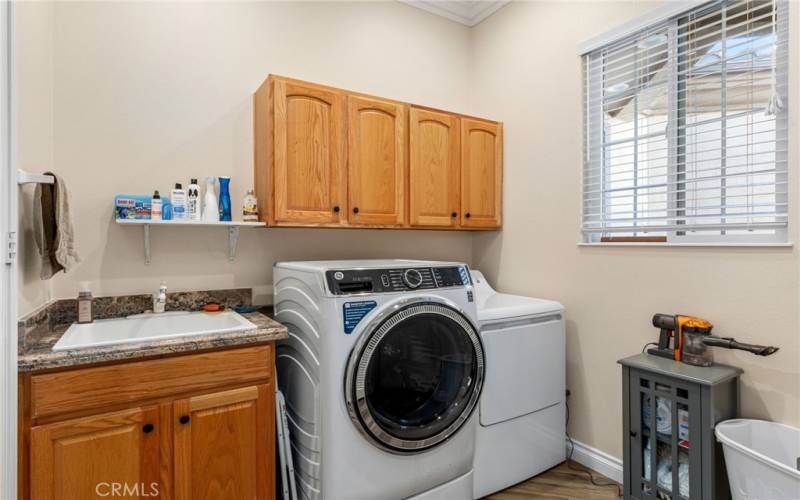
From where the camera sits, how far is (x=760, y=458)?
146 cm

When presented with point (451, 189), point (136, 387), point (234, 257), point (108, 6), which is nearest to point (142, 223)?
point (234, 257)

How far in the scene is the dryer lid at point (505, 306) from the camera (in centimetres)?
215

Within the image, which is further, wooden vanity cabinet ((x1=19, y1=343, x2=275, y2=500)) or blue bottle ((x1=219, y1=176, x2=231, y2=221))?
blue bottle ((x1=219, y1=176, x2=231, y2=221))

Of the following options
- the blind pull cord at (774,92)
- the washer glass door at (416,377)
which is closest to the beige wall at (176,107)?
the washer glass door at (416,377)

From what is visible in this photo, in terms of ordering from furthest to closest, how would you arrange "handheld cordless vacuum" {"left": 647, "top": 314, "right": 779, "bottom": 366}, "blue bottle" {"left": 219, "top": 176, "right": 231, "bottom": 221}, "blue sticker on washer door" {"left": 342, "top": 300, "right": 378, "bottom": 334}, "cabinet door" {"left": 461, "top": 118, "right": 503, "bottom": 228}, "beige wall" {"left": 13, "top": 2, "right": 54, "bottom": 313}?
"cabinet door" {"left": 461, "top": 118, "right": 503, "bottom": 228}, "blue bottle" {"left": 219, "top": 176, "right": 231, "bottom": 221}, "handheld cordless vacuum" {"left": 647, "top": 314, "right": 779, "bottom": 366}, "blue sticker on washer door" {"left": 342, "top": 300, "right": 378, "bottom": 334}, "beige wall" {"left": 13, "top": 2, "right": 54, "bottom": 313}

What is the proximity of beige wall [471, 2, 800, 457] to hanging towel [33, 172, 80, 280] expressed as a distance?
93.4 inches

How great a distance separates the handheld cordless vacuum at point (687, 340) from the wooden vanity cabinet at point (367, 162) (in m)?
1.21

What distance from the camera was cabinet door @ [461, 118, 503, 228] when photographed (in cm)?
A: 273

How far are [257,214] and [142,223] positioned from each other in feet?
1.71

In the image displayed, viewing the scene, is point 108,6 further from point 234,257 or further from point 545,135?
point 545,135

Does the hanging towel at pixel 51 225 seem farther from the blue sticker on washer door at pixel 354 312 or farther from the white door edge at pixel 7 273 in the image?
the blue sticker on washer door at pixel 354 312

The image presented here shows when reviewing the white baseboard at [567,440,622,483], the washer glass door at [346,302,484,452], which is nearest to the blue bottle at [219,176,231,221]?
the washer glass door at [346,302,484,452]

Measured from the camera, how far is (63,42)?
75.9 inches

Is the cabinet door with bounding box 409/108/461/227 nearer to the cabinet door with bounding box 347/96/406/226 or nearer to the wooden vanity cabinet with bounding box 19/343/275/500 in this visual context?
the cabinet door with bounding box 347/96/406/226
